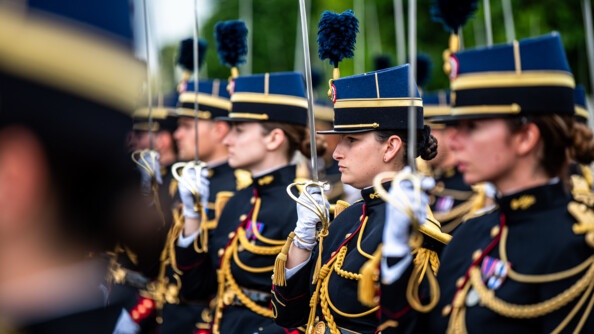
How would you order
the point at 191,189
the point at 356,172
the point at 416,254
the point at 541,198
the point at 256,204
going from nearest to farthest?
the point at 541,198, the point at 416,254, the point at 356,172, the point at 191,189, the point at 256,204

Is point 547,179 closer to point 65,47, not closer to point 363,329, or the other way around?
point 363,329

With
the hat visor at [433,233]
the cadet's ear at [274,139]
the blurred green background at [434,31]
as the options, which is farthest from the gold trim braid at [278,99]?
the blurred green background at [434,31]

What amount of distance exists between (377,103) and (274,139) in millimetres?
1416

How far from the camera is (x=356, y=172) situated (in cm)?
340

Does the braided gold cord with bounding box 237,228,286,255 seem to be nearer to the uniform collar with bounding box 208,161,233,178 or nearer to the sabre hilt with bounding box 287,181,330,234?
the sabre hilt with bounding box 287,181,330,234

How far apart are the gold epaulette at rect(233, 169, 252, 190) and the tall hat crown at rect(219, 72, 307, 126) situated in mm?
901

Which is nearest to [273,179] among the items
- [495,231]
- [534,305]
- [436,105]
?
[495,231]

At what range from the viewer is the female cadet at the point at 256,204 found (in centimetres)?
437

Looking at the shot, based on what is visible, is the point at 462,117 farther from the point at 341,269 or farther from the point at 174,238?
the point at 174,238

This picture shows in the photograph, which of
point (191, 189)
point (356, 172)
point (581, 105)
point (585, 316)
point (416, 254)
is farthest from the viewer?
point (581, 105)

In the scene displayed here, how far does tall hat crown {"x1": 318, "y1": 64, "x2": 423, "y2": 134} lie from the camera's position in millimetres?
3371

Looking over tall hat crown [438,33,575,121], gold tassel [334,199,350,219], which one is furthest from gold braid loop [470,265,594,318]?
gold tassel [334,199,350,219]

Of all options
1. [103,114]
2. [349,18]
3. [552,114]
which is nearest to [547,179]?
[552,114]

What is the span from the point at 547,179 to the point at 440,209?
521 cm
